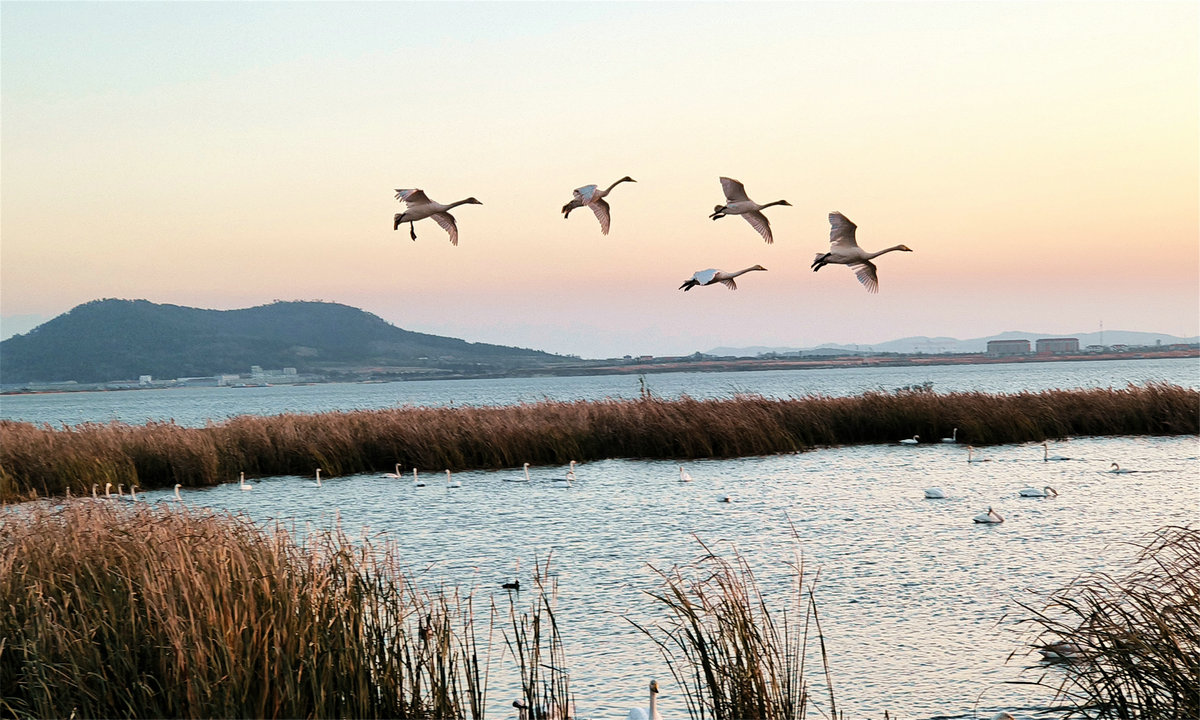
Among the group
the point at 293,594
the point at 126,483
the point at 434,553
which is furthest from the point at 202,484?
the point at 293,594

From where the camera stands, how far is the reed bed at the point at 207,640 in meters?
5.58

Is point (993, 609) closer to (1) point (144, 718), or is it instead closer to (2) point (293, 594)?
(2) point (293, 594)

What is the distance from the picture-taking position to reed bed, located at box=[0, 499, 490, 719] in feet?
18.3

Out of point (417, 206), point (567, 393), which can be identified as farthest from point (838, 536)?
point (567, 393)

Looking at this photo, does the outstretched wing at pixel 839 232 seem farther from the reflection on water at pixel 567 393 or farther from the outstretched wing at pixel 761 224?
the reflection on water at pixel 567 393

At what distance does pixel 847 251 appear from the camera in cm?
934

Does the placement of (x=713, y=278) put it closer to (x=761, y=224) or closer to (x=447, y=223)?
(x=761, y=224)

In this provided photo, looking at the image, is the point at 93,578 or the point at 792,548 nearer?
the point at 93,578

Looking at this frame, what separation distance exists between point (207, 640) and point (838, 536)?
1193cm

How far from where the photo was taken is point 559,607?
11.5 metres

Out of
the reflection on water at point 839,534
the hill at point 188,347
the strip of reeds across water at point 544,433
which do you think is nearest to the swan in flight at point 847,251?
the reflection on water at point 839,534

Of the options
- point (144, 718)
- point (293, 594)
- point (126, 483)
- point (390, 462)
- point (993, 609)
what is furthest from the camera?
point (390, 462)

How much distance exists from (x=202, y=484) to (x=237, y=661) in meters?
19.9

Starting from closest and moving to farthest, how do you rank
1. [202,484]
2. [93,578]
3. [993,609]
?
[93,578] → [993,609] → [202,484]
